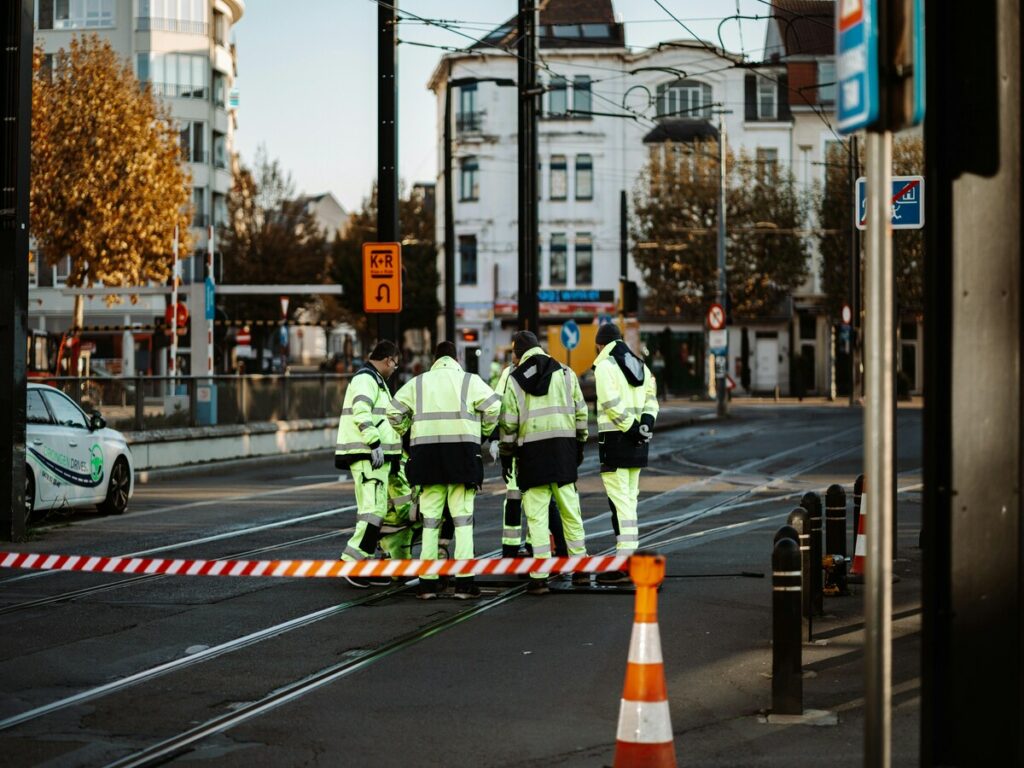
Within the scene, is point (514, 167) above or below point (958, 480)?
above

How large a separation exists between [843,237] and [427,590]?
52960 millimetres

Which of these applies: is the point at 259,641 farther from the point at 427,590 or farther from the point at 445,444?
the point at 445,444

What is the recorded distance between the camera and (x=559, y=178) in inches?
2731

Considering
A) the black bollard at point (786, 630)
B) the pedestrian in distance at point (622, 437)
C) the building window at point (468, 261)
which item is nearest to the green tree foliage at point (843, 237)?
the building window at point (468, 261)

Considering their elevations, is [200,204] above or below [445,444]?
above

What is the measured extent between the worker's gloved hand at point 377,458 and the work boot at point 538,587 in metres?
1.41

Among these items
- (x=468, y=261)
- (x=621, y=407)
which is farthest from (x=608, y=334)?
(x=468, y=261)

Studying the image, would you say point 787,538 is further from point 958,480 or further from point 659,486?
point 659,486

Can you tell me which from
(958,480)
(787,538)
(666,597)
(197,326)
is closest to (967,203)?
(958,480)

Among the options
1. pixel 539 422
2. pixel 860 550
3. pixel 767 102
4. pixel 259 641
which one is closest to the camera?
pixel 259 641

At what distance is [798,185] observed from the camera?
220 ft

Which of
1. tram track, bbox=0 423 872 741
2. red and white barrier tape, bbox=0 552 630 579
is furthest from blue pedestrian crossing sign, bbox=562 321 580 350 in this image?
red and white barrier tape, bbox=0 552 630 579

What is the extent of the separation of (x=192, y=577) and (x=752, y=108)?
2318 inches

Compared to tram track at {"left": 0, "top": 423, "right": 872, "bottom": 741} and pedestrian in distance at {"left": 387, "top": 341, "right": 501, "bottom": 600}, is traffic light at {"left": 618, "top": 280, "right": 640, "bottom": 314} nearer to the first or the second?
tram track at {"left": 0, "top": 423, "right": 872, "bottom": 741}
